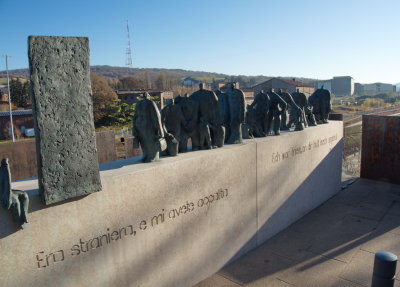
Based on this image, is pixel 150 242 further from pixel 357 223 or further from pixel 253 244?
pixel 357 223

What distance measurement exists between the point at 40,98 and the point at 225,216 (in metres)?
3.43

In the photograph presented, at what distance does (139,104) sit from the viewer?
4359 mm

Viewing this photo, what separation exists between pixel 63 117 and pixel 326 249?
16.7 ft

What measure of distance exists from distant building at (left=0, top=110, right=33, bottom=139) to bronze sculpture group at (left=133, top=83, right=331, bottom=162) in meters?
36.1

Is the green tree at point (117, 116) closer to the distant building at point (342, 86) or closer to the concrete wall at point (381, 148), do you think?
the concrete wall at point (381, 148)

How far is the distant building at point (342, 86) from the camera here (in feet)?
358

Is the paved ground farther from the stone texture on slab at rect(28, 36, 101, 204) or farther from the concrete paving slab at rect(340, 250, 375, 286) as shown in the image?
the stone texture on slab at rect(28, 36, 101, 204)

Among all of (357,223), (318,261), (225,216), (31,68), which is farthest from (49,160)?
(357,223)

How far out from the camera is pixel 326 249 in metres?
5.80

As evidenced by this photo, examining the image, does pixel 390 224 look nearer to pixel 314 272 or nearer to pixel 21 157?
pixel 314 272

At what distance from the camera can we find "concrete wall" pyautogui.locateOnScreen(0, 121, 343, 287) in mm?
3092

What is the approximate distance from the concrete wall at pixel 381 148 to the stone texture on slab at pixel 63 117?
31.1 ft

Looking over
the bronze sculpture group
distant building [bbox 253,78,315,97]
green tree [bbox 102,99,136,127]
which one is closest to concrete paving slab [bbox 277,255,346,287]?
the bronze sculpture group

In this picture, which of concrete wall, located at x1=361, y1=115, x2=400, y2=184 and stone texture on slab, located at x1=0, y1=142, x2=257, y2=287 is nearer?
stone texture on slab, located at x1=0, y1=142, x2=257, y2=287
